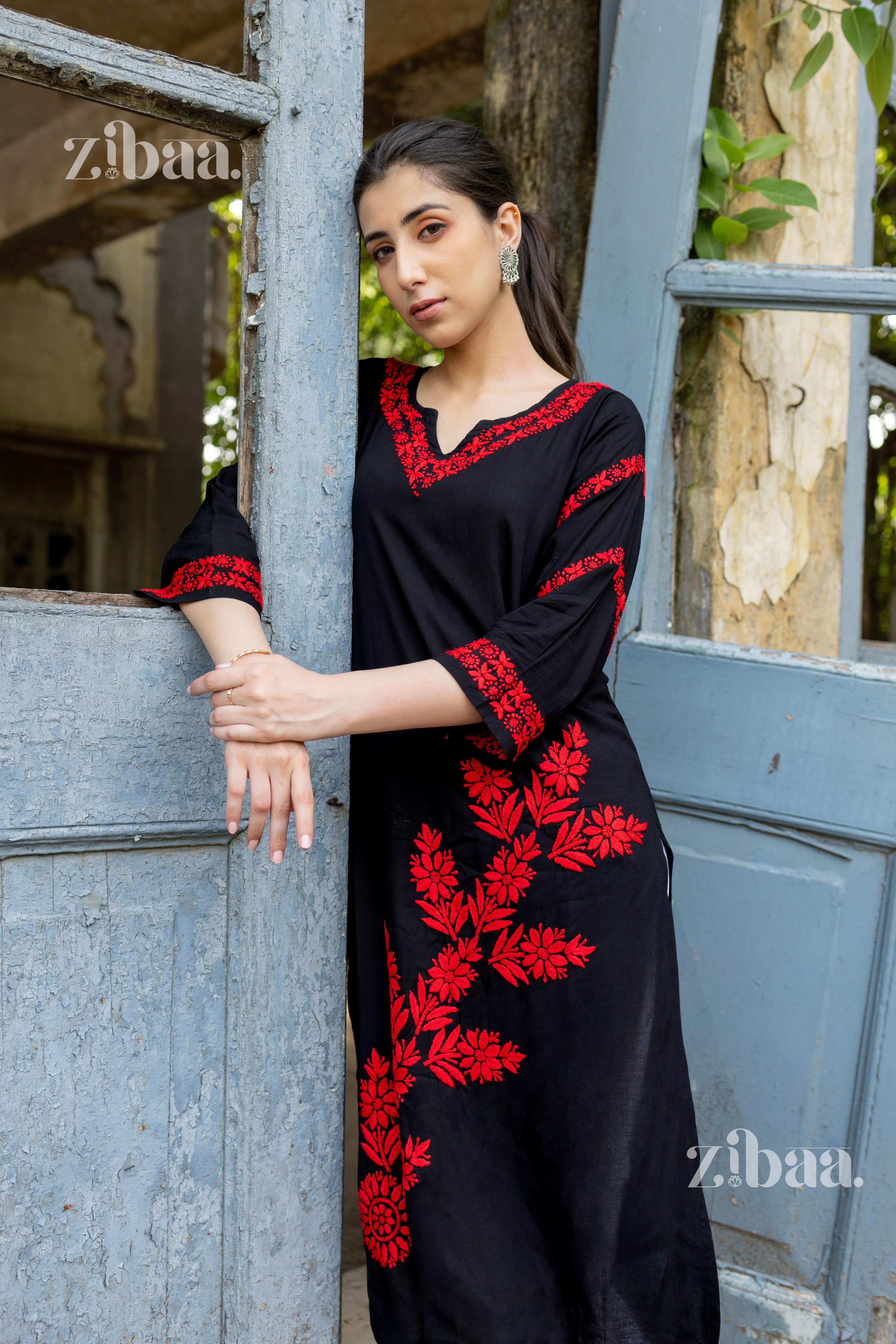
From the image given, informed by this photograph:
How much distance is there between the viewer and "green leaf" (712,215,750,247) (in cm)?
170

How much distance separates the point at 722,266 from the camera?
5.40 ft

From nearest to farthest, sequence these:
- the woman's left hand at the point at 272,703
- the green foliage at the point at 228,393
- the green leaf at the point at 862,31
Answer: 1. the woman's left hand at the point at 272,703
2. the green leaf at the point at 862,31
3. the green foliage at the point at 228,393

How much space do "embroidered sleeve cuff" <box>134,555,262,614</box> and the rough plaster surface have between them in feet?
2.87

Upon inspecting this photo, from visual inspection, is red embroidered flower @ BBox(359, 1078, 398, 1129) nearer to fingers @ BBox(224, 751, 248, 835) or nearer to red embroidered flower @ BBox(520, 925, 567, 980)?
red embroidered flower @ BBox(520, 925, 567, 980)

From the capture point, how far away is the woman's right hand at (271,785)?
1153 millimetres

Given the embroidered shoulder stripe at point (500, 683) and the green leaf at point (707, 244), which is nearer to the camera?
the embroidered shoulder stripe at point (500, 683)

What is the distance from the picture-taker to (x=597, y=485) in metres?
1.31

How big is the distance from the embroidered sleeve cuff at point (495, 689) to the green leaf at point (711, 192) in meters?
0.97

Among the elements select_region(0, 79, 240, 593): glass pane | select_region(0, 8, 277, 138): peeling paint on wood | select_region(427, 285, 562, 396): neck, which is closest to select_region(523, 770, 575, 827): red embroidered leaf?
select_region(427, 285, 562, 396): neck

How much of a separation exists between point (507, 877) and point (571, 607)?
1.18 ft

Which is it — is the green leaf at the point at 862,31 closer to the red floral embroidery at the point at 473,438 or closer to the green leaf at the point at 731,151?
the green leaf at the point at 731,151
